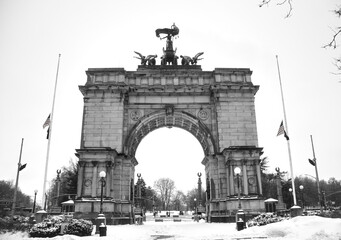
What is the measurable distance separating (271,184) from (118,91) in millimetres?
45578

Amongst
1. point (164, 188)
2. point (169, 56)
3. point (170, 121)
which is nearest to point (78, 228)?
point (170, 121)

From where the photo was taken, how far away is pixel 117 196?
26938 mm

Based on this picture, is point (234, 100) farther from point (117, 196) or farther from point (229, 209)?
point (117, 196)

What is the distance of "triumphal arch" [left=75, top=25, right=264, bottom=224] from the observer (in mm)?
25875

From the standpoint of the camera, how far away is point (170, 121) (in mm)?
30875

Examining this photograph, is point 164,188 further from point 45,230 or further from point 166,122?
point 45,230

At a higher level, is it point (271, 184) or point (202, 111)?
point (202, 111)

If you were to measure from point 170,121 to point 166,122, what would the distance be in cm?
46

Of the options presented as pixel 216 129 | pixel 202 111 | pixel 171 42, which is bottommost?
pixel 216 129

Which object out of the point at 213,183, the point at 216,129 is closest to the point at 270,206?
the point at 213,183

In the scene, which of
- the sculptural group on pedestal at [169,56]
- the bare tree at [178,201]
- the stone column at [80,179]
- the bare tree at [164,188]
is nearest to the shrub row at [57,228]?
the stone column at [80,179]

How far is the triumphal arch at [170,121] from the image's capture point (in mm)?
25875

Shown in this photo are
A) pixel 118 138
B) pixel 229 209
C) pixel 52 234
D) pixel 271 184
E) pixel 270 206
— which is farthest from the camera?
pixel 271 184

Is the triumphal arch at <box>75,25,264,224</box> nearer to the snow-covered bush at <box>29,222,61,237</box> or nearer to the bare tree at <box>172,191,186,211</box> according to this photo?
the snow-covered bush at <box>29,222,61,237</box>
